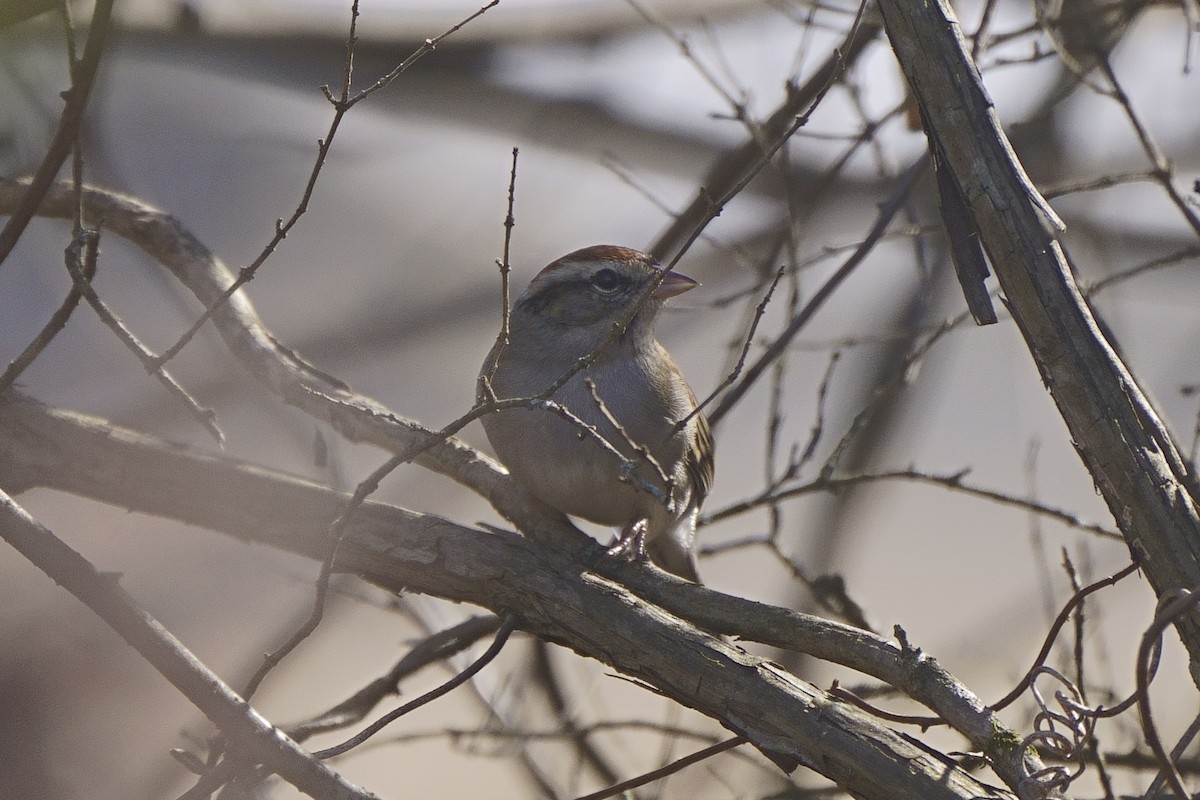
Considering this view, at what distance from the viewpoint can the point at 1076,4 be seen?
17.8 ft

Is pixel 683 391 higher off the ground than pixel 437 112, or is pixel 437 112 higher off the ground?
pixel 437 112

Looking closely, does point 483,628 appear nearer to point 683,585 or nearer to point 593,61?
point 683,585

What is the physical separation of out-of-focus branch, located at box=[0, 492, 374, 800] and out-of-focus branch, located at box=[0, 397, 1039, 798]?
27.3 inches

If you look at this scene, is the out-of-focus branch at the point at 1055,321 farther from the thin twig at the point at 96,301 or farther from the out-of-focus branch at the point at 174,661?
the thin twig at the point at 96,301

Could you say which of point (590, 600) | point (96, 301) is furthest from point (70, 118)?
point (590, 600)

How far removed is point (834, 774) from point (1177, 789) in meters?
0.69

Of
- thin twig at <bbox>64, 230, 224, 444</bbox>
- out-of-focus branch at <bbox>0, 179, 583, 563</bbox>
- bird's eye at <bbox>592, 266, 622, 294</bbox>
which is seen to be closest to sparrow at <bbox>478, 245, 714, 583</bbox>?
bird's eye at <bbox>592, 266, 622, 294</bbox>

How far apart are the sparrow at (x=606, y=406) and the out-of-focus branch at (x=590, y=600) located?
34 cm

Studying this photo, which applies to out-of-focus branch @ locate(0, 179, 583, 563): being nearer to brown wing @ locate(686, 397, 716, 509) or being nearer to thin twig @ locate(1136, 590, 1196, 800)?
brown wing @ locate(686, 397, 716, 509)

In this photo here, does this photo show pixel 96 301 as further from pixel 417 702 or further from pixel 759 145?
pixel 759 145

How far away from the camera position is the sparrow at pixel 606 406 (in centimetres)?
357

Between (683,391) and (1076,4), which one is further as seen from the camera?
(1076,4)

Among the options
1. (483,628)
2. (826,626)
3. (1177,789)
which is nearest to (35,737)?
(483,628)

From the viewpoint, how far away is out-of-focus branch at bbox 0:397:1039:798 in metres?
2.49
